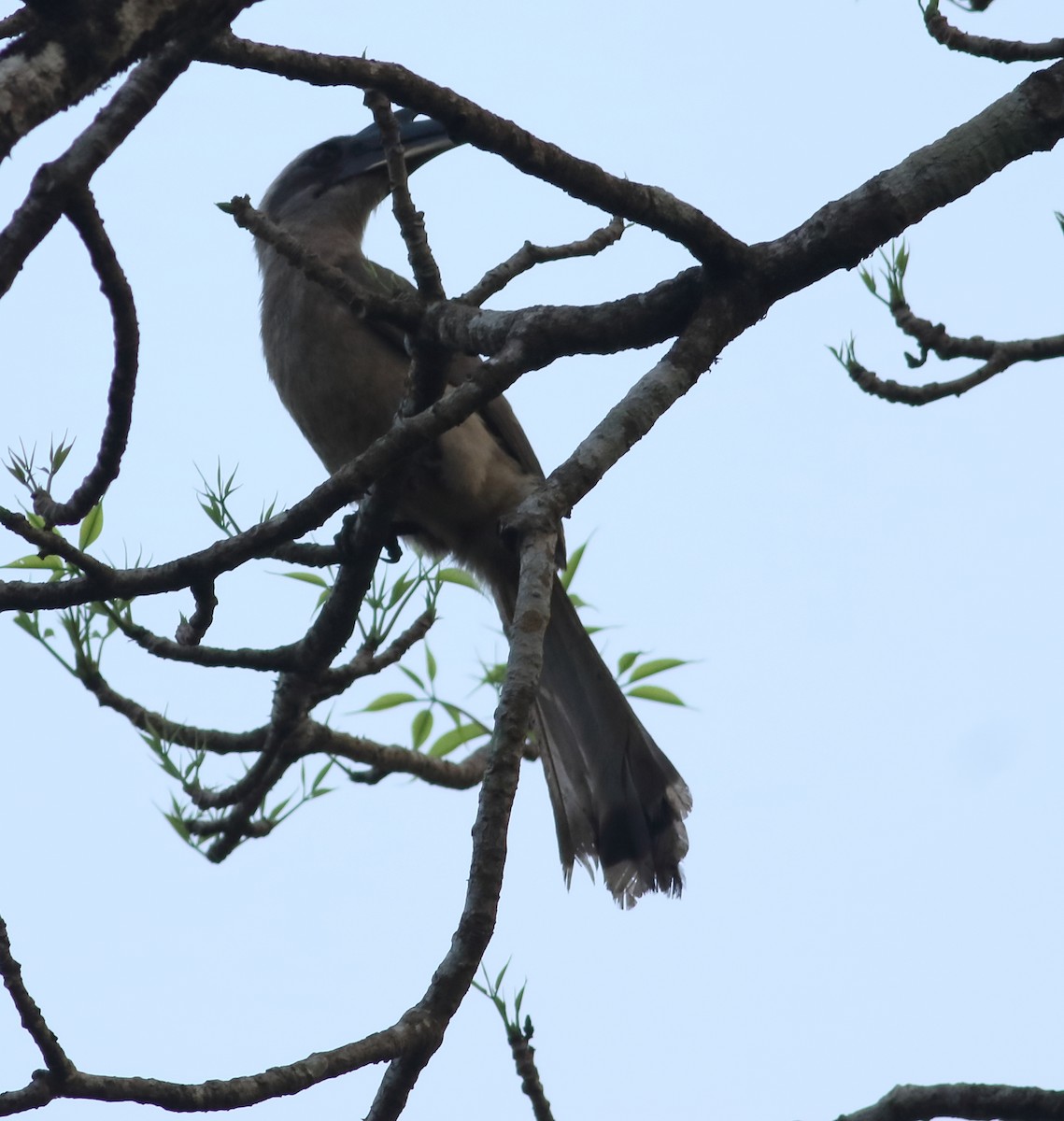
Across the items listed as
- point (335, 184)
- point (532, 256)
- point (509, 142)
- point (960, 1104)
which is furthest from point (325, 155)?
point (960, 1104)

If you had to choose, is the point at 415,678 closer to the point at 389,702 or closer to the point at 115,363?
the point at 389,702

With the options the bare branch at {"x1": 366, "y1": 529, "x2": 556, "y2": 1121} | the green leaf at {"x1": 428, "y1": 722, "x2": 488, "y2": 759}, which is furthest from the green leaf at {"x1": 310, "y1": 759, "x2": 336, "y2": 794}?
the bare branch at {"x1": 366, "y1": 529, "x2": 556, "y2": 1121}

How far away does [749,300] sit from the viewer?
250 cm

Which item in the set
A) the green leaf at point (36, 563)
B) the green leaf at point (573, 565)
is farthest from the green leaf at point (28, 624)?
the green leaf at point (573, 565)

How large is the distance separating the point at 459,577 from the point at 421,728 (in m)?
0.51

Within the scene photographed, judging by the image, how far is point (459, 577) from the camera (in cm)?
469

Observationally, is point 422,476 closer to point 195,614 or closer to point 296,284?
point 296,284

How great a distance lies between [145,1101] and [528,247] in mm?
1776

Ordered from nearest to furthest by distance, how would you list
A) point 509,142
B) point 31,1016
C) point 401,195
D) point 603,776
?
point 31,1016
point 509,142
point 401,195
point 603,776

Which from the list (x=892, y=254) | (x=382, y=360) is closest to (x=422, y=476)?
(x=382, y=360)

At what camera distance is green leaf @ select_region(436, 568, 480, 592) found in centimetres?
463

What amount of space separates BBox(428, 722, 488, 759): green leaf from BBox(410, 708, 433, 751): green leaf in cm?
5

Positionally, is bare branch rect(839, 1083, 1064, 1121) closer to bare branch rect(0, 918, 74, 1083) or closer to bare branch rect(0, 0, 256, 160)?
bare branch rect(0, 918, 74, 1083)

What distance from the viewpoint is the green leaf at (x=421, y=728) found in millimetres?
4492
